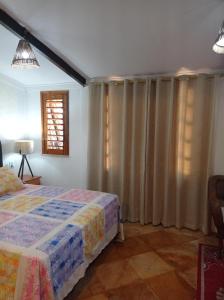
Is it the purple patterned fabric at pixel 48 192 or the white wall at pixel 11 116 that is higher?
the white wall at pixel 11 116

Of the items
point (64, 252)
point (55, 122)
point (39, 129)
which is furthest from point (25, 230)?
point (39, 129)

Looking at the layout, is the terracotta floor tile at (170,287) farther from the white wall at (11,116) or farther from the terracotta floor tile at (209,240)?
the white wall at (11,116)

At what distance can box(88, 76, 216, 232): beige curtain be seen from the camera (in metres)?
3.41

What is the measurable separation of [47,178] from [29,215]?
2.21 meters

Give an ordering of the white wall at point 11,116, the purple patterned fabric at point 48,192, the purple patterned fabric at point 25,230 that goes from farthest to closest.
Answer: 1. the white wall at point 11,116
2. the purple patterned fabric at point 48,192
3. the purple patterned fabric at point 25,230

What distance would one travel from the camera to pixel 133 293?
225 cm

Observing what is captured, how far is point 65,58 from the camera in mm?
3389

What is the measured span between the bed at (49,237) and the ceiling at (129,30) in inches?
70.5

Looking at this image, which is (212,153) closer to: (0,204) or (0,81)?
(0,204)

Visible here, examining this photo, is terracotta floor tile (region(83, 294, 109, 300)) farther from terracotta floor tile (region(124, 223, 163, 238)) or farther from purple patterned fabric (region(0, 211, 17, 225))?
terracotta floor tile (region(124, 223, 163, 238))

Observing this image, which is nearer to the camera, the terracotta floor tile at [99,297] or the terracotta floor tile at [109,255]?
the terracotta floor tile at [99,297]

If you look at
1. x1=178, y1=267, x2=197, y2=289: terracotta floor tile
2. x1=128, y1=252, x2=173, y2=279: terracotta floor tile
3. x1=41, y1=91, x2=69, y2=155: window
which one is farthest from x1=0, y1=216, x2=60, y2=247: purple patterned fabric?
x1=41, y1=91, x2=69, y2=155: window

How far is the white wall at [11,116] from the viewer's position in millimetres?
4055

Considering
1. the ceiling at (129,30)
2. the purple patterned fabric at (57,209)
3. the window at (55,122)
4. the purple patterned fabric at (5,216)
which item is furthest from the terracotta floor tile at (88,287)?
the ceiling at (129,30)
